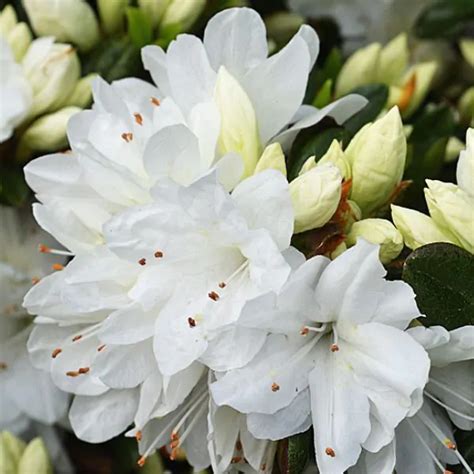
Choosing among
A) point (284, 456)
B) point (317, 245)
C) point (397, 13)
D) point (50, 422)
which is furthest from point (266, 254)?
point (397, 13)

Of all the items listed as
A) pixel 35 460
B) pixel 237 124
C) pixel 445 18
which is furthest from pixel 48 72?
pixel 445 18

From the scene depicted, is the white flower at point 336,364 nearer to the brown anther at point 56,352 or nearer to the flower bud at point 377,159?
the flower bud at point 377,159

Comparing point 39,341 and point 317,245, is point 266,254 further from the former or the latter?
point 39,341

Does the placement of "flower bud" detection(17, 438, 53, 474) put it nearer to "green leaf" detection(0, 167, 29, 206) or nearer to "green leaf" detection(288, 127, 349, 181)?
"green leaf" detection(0, 167, 29, 206)

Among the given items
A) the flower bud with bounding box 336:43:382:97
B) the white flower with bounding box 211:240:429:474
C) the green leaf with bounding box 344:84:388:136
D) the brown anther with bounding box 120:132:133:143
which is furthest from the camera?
the flower bud with bounding box 336:43:382:97

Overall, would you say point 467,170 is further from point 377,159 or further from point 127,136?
point 127,136

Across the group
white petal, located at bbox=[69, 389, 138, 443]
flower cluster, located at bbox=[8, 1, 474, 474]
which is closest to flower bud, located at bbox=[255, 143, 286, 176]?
flower cluster, located at bbox=[8, 1, 474, 474]

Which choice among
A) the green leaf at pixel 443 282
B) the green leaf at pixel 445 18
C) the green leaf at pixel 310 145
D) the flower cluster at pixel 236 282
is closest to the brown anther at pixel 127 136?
the flower cluster at pixel 236 282
